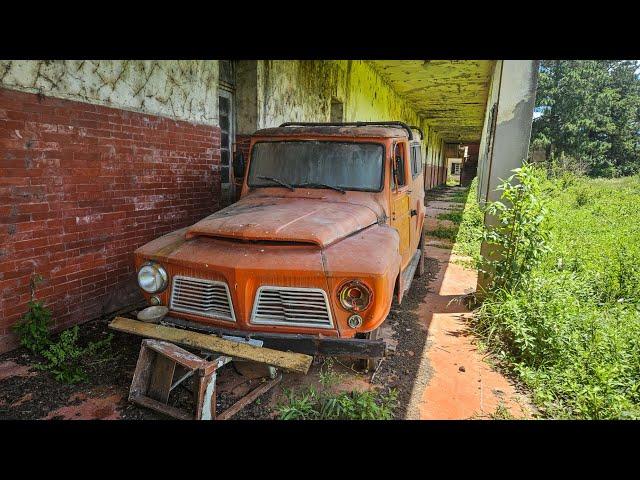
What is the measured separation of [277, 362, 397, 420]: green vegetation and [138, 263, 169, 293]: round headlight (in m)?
1.22

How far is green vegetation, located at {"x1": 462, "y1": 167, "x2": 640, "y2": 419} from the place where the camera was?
9.93 ft

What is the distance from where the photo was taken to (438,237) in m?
9.66

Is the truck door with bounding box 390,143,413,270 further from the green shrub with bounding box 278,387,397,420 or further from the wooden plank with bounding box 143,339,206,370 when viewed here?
the wooden plank with bounding box 143,339,206,370

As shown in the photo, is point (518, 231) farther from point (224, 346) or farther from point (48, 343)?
point (48, 343)

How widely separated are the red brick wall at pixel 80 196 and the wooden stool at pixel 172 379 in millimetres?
1611

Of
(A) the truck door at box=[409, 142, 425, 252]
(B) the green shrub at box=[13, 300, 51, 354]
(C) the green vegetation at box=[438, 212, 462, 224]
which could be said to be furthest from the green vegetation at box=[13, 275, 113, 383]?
(C) the green vegetation at box=[438, 212, 462, 224]

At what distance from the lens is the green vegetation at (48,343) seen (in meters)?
3.34

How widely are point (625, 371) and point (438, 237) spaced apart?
6502 mm

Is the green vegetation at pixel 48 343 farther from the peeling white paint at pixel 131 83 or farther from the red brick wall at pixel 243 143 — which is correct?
the red brick wall at pixel 243 143

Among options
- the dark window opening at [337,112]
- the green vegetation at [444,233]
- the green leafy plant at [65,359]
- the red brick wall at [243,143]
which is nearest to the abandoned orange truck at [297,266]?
the green leafy plant at [65,359]

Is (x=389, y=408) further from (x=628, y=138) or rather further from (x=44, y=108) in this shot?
(x=628, y=138)

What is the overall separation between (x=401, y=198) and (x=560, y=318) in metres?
1.84

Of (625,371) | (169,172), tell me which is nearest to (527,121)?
(625,371)

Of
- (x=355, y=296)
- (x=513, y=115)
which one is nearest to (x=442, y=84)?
(x=513, y=115)
